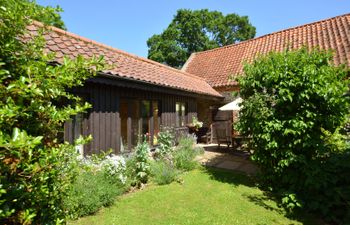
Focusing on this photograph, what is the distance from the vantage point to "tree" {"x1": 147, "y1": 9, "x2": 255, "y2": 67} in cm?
3325

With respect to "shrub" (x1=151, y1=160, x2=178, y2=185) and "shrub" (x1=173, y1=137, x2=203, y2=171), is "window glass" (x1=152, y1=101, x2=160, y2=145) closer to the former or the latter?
"shrub" (x1=173, y1=137, x2=203, y2=171)

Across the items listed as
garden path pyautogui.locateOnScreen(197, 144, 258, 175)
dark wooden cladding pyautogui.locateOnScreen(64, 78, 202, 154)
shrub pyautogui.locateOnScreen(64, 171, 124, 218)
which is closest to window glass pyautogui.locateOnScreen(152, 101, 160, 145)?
dark wooden cladding pyautogui.locateOnScreen(64, 78, 202, 154)

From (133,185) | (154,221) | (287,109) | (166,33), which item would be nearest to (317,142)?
(287,109)

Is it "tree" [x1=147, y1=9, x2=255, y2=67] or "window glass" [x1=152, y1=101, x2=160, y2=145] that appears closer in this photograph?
"window glass" [x1=152, y1=101, x2=160, y2=145]

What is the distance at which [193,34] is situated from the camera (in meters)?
35.1

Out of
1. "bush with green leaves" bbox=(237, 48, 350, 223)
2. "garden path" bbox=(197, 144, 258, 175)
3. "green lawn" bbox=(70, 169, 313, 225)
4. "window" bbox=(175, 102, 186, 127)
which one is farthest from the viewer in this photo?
"window" bbox=(175, 102, 186, 127)

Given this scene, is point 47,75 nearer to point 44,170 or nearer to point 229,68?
point 44,170

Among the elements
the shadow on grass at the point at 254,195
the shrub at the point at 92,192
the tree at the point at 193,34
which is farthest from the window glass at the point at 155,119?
the tree at the point at 193,34

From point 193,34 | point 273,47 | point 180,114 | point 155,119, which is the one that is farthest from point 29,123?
point 193,34

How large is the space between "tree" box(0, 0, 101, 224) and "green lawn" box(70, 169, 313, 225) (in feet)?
8.59

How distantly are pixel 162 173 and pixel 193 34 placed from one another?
1292 inches

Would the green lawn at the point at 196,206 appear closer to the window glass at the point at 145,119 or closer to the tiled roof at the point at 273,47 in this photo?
the window glass at the point at 145,119

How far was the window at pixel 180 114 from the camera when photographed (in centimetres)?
1029

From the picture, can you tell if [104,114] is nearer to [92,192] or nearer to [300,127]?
[92,192]
